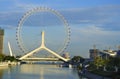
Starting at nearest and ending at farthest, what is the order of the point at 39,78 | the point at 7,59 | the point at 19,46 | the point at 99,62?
the point at 39,78
the point at 99,62
the point at 19,46
the point at 7,59

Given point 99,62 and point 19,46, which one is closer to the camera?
point 99,62

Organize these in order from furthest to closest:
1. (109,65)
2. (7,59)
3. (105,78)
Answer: (7,59), (109,65), (105,78)

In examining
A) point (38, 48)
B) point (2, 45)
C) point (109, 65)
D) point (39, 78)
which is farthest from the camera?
point (2, 45)

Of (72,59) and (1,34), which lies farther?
(72,59)

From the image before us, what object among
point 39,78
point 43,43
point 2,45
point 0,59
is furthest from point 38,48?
point 39,78

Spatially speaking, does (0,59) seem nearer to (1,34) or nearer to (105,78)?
(1,34)

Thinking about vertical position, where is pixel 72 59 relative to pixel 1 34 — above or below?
below

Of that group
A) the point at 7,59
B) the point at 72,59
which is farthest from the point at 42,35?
the point at 72,59

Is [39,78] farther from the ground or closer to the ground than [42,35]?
closer to the ground

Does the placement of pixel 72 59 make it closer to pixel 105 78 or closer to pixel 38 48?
pixel 38 48
